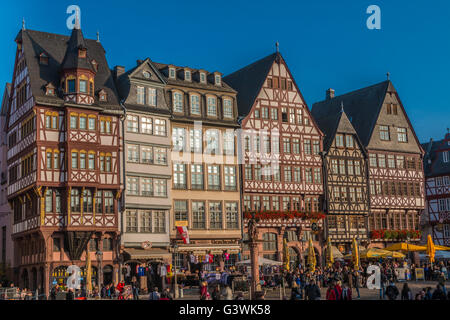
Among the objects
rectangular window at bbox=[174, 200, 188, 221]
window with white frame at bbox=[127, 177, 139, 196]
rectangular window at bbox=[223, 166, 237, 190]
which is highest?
rectangular window at bbox=[223, 166, 237, 190]

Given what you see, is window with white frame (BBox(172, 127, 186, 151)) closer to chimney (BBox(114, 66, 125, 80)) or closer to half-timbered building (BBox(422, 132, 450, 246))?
chimney (BBox(114, 66, 125, 80))

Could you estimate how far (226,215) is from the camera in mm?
49562

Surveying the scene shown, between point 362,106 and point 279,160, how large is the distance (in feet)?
44.4

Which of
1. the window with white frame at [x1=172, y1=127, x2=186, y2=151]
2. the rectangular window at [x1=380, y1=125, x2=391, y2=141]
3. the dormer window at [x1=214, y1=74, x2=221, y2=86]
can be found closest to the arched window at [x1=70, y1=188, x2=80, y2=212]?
the window with white frame at [x1=172, y1=127, x2=186, y2=151]

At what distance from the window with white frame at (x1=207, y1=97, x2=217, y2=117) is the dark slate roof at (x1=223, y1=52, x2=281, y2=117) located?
2488 mm

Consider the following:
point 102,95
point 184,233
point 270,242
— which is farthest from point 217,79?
point 270,242

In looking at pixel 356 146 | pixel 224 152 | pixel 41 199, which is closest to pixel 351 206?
pixel 356 146

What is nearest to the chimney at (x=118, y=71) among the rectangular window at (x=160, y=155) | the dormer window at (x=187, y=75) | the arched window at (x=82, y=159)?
the dormer window at (x=187, y=75)

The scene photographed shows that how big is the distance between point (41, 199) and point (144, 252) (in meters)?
7.71

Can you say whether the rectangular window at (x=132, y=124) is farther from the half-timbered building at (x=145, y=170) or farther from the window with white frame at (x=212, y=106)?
the window with white frame at (x=212, y=106)

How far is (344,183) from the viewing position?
55562mm

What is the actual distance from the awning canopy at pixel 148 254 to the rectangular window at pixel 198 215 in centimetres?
326

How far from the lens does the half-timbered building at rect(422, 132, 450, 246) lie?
66.3 meters

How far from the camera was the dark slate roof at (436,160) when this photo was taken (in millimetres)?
67375
